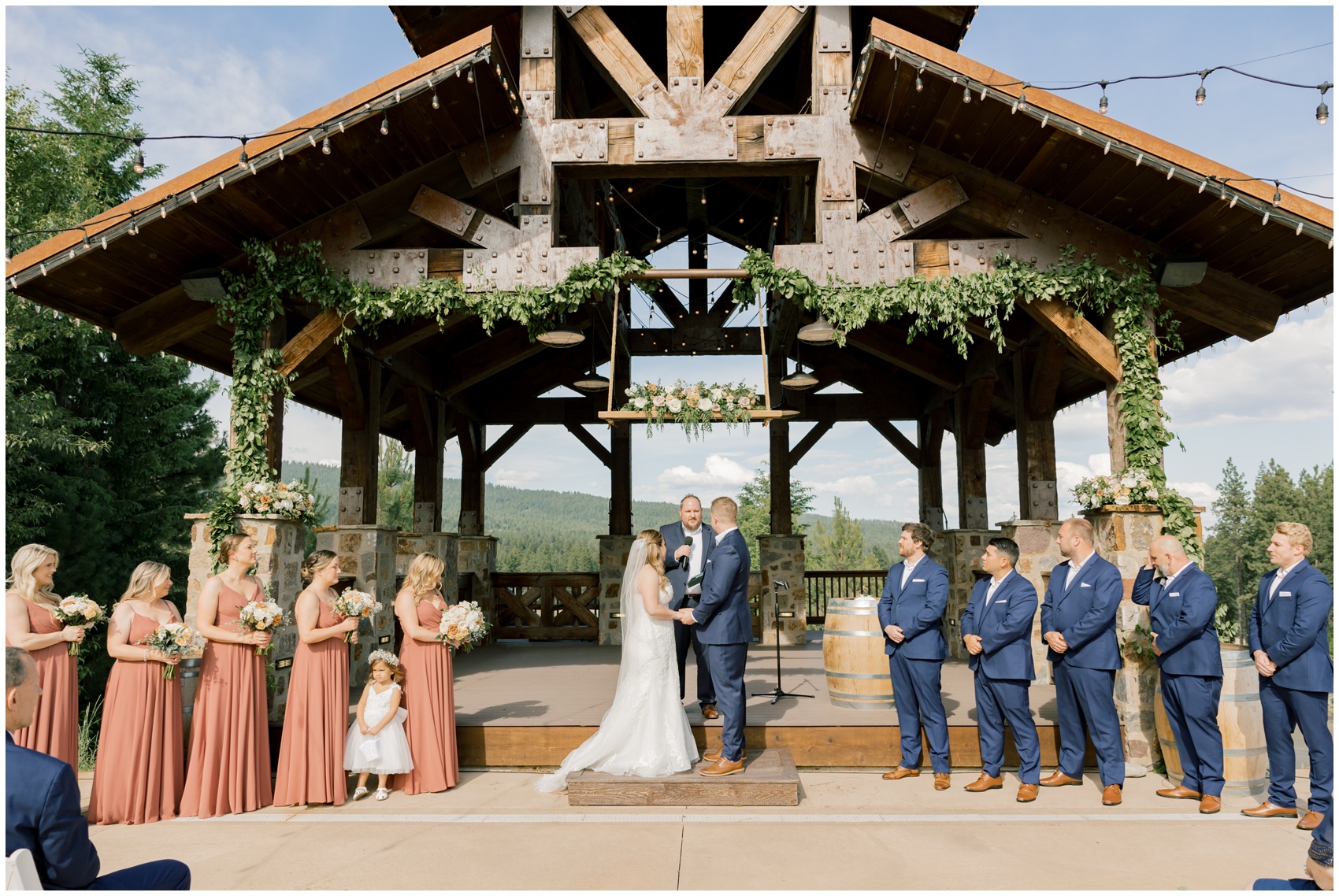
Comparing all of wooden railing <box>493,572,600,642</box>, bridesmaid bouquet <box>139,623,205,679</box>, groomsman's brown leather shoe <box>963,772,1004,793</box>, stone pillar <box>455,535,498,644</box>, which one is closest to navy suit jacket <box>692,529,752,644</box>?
groomsman's brown leather shoe <box>963,772,1004,793</box>

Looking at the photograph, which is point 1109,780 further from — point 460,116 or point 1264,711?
point 460,116

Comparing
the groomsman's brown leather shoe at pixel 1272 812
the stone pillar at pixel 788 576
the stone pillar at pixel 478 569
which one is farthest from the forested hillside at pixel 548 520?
the groomsman's brown leather shoe at pixel 1272 812

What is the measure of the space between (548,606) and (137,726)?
310 inches

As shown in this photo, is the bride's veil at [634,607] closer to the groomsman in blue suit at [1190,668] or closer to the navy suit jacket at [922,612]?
the navy suit jacket at [922,612]

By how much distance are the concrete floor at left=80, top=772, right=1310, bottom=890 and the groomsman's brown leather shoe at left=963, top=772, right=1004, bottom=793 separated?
47mm

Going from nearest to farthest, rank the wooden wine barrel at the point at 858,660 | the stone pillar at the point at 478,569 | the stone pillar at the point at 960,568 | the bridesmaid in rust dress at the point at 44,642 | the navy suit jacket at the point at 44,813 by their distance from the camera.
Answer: the navy suit jacket at the point at 44,813
the bridesmaid in rust dress at the point at 44,642
the wooden wine barrel at the point at 858,660
the stone pillar at the point at 960,568
the stone pillar at the point at 478,569

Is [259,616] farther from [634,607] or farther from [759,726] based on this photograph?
[759,726]

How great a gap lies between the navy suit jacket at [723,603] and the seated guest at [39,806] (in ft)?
10.4

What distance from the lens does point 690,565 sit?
586 centimetres

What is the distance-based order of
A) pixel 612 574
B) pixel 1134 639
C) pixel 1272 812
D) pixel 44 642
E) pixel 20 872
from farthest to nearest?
pixel 612 574, pixel 1134 639, pixel 1272 812, pixel 44 642, pixel 20 872

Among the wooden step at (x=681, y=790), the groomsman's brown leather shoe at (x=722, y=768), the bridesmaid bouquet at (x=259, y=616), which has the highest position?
the bridesmaid bouquet at (x=259, y=616)

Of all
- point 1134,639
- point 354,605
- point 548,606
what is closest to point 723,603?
point 354,605

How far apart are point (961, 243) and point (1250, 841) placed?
4.06 m

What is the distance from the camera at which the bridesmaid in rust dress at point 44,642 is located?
177 inches
